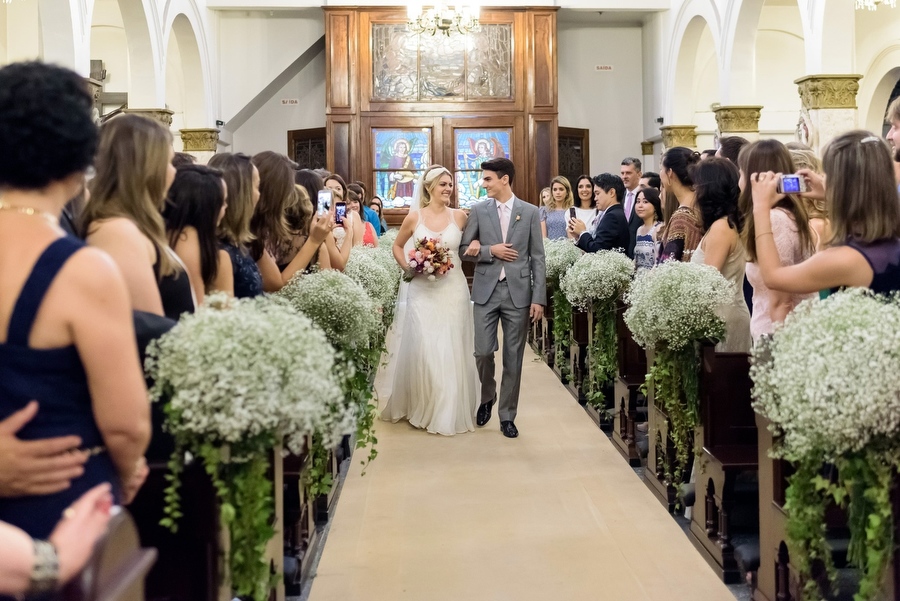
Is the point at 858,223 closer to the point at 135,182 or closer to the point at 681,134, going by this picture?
the point at 135,182

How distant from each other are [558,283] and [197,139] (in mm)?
9508

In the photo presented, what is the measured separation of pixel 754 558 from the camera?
3957mm

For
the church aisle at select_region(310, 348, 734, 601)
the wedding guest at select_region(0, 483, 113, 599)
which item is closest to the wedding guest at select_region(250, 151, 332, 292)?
the church aisle at select_region(310, 348, 734, 601)

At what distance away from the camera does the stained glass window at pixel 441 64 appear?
17.1m

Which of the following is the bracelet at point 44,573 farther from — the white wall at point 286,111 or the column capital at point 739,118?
the white wall at point 286,111

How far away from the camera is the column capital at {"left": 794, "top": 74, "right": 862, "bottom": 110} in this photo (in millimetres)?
11094

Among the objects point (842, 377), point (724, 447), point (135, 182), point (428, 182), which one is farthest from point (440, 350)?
point (842, 377)

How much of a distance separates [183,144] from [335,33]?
3.24 metres

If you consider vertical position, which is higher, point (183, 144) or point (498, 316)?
point (183, 144)

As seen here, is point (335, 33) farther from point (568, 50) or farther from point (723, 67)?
point (723, 67)

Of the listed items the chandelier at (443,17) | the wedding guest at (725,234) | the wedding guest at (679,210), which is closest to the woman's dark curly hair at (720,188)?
the wedding guest at (725,234)

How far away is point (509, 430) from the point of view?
7027 mm

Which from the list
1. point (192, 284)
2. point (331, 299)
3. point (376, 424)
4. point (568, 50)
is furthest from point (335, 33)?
point (192, 284)

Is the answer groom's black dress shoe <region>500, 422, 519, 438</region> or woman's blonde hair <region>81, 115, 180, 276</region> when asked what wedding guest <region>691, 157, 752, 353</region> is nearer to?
groom's black dress shoe <region>500, 422, 519, 438</region>
